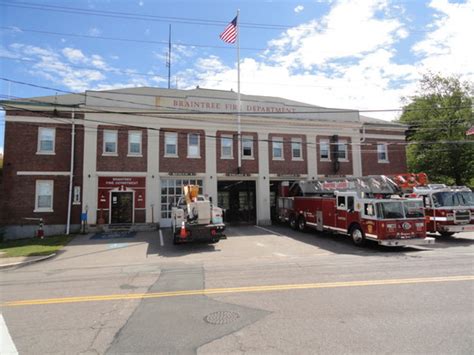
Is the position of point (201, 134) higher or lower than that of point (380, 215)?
higher

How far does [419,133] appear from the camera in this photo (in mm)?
34906


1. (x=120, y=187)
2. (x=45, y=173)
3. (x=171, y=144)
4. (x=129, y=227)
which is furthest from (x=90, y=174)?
(x=171, y=144)

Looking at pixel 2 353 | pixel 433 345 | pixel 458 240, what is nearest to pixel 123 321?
pixel 2 353

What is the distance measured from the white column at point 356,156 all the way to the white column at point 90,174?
65.1ft

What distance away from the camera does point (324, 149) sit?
2470 centimetres

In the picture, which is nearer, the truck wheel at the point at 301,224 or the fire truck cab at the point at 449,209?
the fire truck cab at the point at 449,209

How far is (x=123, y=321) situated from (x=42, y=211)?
56.8ft

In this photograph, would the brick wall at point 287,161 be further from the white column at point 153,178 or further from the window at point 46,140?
the window at point 46,140

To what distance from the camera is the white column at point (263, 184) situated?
889 inches

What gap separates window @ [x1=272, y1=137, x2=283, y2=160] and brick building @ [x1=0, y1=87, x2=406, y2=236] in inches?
3.1

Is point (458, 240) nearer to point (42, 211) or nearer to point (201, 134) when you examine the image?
point (201, 134)

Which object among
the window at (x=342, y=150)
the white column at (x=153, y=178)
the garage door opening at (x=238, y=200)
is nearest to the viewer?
the white column at (x=153, y=178)

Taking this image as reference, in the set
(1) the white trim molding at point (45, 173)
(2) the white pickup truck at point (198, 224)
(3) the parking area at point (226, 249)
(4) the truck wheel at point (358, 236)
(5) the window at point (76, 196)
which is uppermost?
(1) the white trim molding at point (45, 173)

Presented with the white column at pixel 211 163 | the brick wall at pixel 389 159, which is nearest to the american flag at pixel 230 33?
the white column at pixel 211 163
